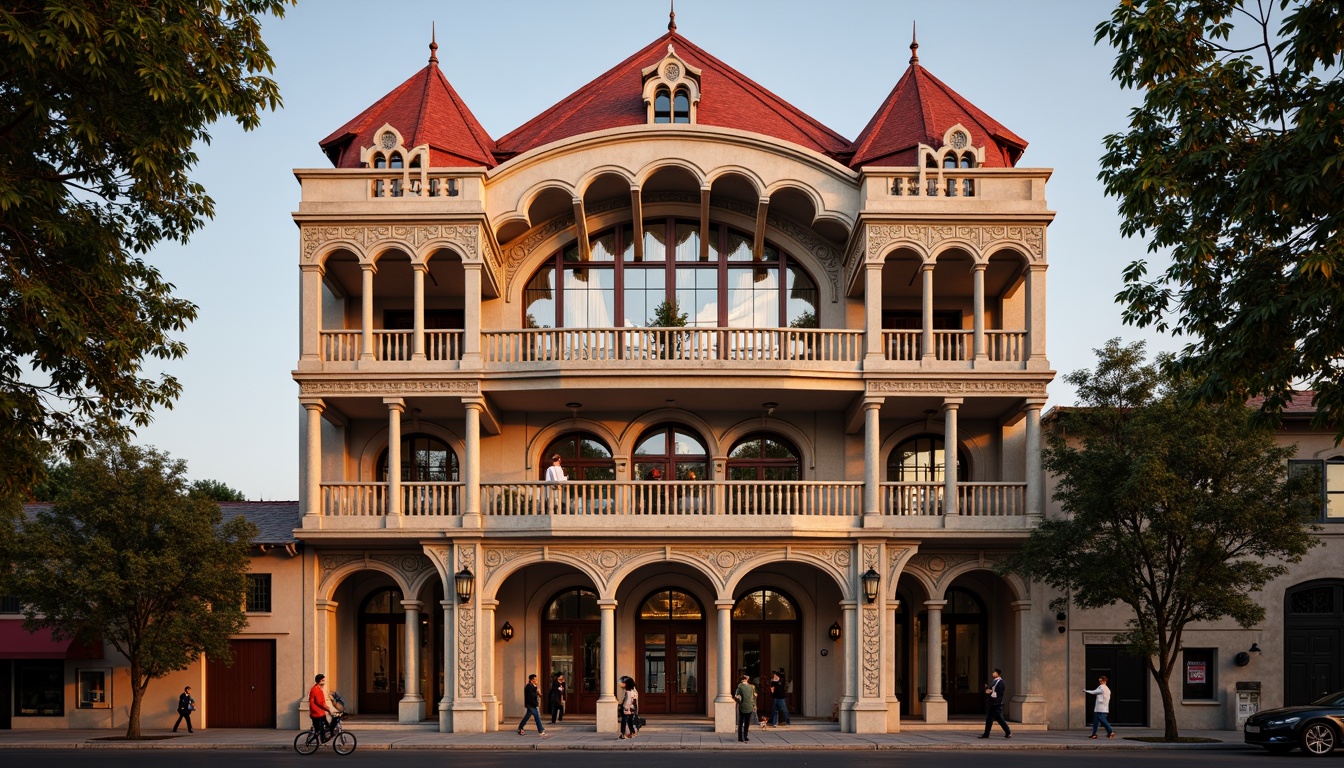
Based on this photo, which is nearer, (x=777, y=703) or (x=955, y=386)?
(x=777, y=703)

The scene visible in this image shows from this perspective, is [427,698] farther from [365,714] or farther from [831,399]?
[831,399]

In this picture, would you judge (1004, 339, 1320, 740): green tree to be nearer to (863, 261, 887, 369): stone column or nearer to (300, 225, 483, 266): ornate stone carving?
(863, 261, 887, 369): stone column

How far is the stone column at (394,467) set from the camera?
91.0 ft

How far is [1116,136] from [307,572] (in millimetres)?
21001

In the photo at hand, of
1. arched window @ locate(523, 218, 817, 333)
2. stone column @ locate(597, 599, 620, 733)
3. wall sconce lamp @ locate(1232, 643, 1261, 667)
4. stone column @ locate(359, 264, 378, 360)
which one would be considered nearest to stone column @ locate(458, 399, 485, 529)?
stone column @ locate(359, 264, 378, 360)

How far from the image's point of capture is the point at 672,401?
29.6m

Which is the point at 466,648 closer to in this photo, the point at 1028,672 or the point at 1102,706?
the point at 1028,672

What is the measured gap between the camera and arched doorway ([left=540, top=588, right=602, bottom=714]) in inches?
1214

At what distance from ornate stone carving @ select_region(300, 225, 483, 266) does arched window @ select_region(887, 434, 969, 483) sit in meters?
11.9

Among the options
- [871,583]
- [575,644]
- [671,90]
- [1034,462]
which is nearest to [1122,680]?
[1034,462]

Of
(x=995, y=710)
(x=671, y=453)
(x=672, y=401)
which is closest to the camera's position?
(x=995, y=710)

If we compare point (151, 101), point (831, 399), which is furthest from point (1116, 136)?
point (831, 399)

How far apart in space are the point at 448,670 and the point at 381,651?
4.34 m

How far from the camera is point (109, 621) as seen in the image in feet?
86.4
